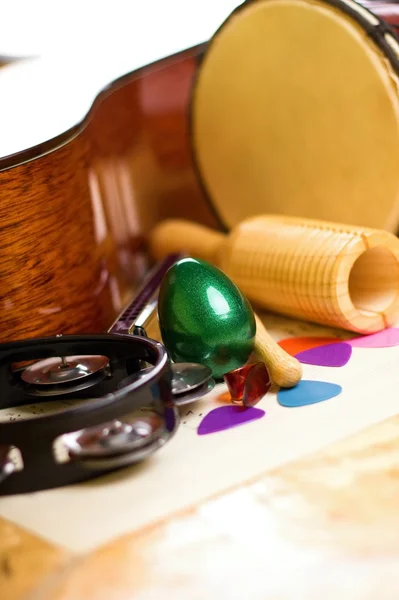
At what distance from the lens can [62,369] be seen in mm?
725

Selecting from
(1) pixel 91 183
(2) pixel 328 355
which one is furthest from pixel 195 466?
(1) pixel 91 183

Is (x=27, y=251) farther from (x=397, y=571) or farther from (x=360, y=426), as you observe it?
(x=397, y=571)

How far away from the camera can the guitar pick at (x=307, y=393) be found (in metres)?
0.70

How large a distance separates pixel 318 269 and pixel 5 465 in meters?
0.36

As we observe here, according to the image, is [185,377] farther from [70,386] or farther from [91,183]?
A: [91,183]

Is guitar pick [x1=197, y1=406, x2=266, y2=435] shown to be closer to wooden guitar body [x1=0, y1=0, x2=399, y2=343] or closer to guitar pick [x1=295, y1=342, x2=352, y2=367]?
guitar pick [x1=295, y1=342, x2=352, y2=367]

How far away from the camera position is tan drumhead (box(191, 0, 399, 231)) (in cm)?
86

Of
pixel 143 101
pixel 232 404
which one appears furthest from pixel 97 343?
pixel 143 101

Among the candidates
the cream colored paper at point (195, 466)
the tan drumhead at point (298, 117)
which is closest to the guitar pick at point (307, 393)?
the cream colored paper at point (195, 466)

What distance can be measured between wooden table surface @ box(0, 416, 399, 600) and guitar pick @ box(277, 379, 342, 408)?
107 millimetres

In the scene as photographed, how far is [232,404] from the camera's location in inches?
28.0

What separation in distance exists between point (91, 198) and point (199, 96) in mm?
234

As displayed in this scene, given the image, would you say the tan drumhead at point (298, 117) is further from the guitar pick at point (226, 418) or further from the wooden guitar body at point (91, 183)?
the guitar pick at point (226, 418)

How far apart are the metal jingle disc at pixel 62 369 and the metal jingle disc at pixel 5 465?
128mm
